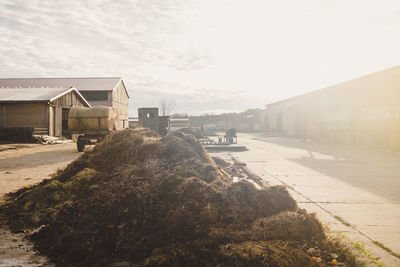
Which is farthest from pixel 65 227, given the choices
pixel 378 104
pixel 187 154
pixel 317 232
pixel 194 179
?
pixel 378 104

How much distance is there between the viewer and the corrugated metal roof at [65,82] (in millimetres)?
35481

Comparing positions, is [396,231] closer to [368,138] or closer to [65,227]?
[65,227]

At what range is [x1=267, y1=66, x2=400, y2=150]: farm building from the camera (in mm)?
15023

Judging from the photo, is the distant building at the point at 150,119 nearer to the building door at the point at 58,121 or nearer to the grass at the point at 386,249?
the building door at the point at 58,121

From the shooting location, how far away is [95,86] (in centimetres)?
3512

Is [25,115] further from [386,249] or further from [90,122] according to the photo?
[386,249]

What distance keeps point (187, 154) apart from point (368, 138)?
50.9ft

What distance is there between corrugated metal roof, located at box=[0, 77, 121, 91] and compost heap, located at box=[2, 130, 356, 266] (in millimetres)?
Result: 31564

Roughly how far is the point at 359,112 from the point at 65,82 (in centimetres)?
3631

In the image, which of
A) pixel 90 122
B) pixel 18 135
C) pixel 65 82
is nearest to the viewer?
pixel 90 122

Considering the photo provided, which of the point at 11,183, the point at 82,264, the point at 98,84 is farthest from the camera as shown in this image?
the point at 98,84

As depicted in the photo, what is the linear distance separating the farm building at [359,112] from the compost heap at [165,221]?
14133 millimetres

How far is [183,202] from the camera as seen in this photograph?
4223 mm

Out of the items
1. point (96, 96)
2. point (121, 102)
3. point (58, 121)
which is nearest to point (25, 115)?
point (58, 121)
